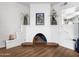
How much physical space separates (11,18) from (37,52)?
0.77 metres

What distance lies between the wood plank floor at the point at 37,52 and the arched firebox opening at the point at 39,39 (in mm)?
171

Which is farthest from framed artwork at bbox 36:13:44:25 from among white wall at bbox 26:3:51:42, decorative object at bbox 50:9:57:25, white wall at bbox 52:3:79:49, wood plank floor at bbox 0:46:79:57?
wood plank floor at bbox 0:46:79:57

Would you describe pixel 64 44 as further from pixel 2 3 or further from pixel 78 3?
pixel 2 3

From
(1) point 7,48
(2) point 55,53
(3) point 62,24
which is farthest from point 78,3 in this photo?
(1) point 7,48

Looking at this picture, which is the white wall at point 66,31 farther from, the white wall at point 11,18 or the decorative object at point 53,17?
the white wall at point 11,18

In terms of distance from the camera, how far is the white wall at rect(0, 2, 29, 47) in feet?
7.20

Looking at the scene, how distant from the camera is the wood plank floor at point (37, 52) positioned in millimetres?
2150

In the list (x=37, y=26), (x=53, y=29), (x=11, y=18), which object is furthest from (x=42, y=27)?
(x=11, y=18)

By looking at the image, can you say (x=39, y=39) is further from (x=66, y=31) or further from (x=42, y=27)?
(x=66, y=31)

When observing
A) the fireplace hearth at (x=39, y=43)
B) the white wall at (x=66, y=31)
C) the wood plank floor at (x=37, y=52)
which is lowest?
the wood plank floor at (x=37, y=52)

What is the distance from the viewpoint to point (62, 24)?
232cm

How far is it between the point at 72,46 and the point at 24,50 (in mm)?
865

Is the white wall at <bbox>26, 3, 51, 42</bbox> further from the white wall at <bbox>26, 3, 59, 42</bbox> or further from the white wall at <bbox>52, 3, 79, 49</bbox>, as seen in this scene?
the white wall at <bbox>52, 3, 79, 49</bbox>

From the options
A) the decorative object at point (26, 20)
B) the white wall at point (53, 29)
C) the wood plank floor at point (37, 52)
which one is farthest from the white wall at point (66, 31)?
the decorative object at point (26, 20)
